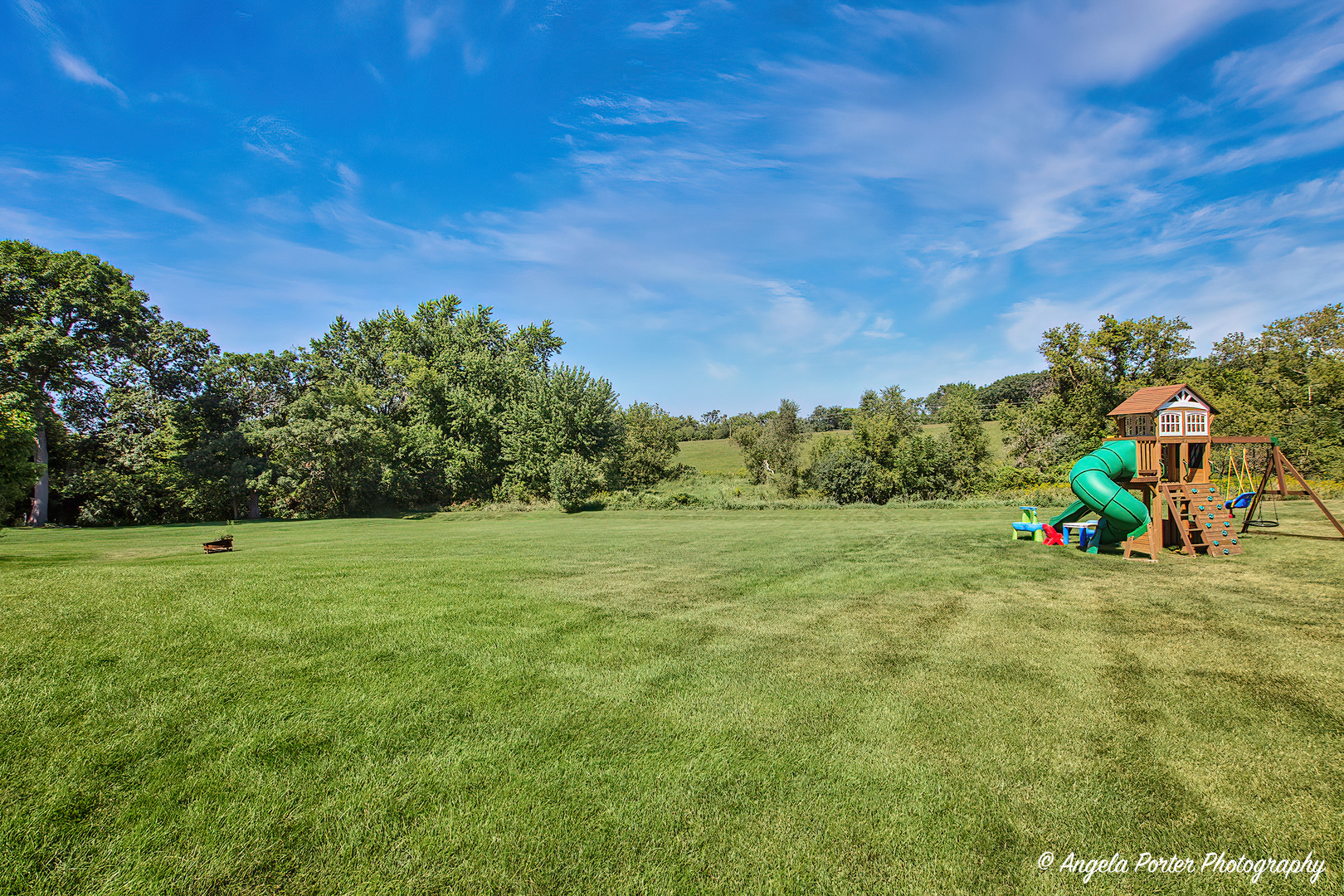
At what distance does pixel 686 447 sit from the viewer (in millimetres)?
66250

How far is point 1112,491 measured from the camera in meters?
12.0

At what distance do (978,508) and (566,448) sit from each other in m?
23.8

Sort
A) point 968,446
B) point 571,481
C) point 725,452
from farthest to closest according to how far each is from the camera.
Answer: point 725,452 < point 571,481 < point 968,446

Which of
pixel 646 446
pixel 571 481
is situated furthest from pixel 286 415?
pixel 646 446

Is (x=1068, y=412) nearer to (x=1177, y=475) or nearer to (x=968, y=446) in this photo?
Result: (x=968, y=446)

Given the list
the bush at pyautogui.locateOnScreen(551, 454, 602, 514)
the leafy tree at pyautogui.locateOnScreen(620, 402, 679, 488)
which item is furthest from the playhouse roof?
the leafy tree at pyautogui.locateOnScreen(620, 402, 679, 488)

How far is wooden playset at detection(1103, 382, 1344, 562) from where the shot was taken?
11.5 meters

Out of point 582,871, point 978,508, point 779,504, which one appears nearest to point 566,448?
point 779,504

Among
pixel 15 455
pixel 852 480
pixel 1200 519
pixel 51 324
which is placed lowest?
pixel 1200 519

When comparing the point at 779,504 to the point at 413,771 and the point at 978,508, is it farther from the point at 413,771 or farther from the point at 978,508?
the point at 413,771

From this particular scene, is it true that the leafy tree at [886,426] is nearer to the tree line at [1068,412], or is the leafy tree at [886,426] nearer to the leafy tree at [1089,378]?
the tree line at [1068,412]

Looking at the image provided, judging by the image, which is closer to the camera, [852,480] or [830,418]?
[852,480]

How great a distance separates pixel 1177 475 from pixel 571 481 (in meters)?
26.5

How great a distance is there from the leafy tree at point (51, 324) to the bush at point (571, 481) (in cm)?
2258
